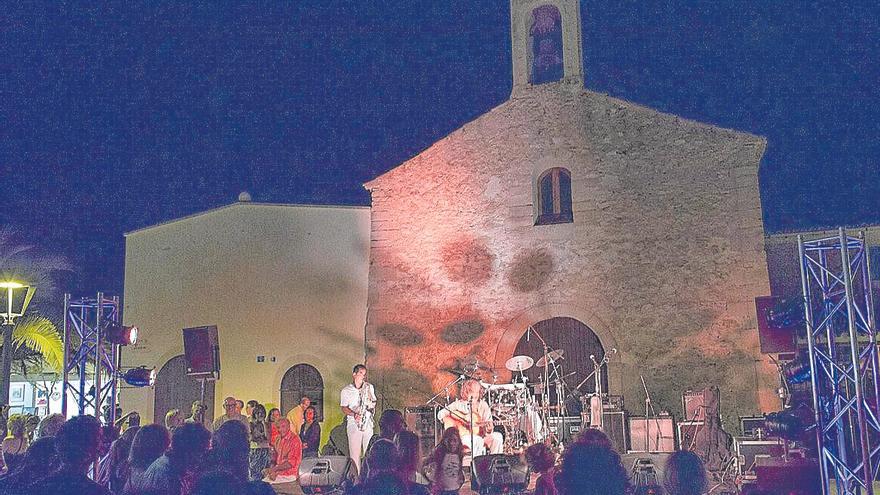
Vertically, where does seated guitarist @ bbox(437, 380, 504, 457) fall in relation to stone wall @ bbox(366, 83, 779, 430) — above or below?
below

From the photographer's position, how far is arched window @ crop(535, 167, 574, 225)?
13.7 metres

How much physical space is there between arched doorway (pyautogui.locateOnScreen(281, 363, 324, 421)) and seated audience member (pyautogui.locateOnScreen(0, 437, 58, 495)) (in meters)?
10.8

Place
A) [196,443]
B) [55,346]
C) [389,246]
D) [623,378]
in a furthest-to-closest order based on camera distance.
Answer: [55,346] → [389,246] → [623,378] → [196,443]

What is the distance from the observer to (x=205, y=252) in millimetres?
16000

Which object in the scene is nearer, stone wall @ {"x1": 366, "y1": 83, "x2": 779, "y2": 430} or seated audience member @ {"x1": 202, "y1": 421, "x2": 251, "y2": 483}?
seated audience member @ {"x1": 202, "y1": 421, "x2": 251, "y2": 483}

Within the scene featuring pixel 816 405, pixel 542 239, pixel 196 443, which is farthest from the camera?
pixel 542 239

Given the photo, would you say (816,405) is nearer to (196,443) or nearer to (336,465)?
(336,465)

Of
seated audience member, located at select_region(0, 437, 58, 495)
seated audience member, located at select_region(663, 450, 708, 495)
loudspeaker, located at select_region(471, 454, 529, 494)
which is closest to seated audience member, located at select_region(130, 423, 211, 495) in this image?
seated audience member, located at select_region(0, 437, 58, 495)

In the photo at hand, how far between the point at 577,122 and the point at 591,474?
1056 cm

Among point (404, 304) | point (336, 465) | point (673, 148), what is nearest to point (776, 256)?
point (673, 148)

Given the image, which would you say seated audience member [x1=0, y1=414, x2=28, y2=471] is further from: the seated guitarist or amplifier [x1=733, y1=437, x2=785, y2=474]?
amplifier [x1=733, y1=437, x2=785, y2=474]

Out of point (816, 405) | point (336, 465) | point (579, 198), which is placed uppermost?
point (579, 198)

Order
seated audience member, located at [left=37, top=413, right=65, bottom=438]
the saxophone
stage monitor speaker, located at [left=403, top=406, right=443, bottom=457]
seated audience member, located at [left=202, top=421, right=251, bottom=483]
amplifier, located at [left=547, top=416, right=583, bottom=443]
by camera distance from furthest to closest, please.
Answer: stage monitor speaker, located at [left=403, top=406, right=443, bottom=457]
amplifier, located at [left=547, top=416, right=583, bottom=443]
the saxophone
seated audience member, located at [left=37, top=413, right=65, bottom=438]
seated audience member, located at [left=202, top=421, right=251, bottom=483]

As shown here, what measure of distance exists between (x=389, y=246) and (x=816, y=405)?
8368mm
